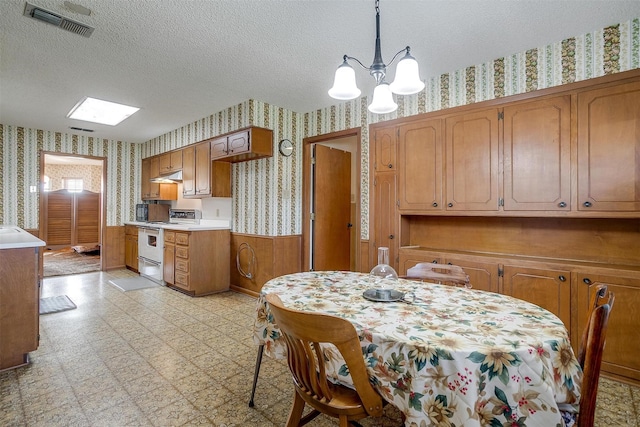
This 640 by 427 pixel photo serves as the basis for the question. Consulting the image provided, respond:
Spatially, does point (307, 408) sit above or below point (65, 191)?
below

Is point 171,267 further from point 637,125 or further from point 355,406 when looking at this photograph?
point 637,125

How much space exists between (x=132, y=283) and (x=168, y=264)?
31.3 inches

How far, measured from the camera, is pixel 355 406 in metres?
1.21

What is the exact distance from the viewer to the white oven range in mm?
4883

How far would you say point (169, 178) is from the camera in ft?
18.1

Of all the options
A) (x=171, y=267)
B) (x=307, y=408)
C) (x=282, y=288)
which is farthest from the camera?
(x=171, y=267)

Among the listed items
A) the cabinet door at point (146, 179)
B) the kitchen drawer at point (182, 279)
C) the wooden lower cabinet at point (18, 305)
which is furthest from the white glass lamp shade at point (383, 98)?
the cabinet door at point (146, 179)

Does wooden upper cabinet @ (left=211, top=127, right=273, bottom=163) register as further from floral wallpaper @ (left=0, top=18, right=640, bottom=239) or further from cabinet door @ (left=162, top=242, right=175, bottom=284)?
cabinet door @ (left=162, top=242, right=175, bottom=284)

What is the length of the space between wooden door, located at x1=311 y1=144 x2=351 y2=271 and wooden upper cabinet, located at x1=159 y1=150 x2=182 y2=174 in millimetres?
2366

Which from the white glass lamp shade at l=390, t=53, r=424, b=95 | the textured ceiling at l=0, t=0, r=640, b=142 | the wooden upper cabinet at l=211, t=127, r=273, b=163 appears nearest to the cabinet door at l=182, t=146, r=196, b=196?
the wooden upper cabinet at l=211, t=127, r=273, b=163

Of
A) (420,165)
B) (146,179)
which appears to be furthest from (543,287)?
(146,179)

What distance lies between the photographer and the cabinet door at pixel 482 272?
267 centimetres

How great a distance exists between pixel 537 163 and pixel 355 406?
92.2 inches

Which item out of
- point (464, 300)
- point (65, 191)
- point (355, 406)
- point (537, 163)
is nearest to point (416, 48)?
→ point (537, 163)
